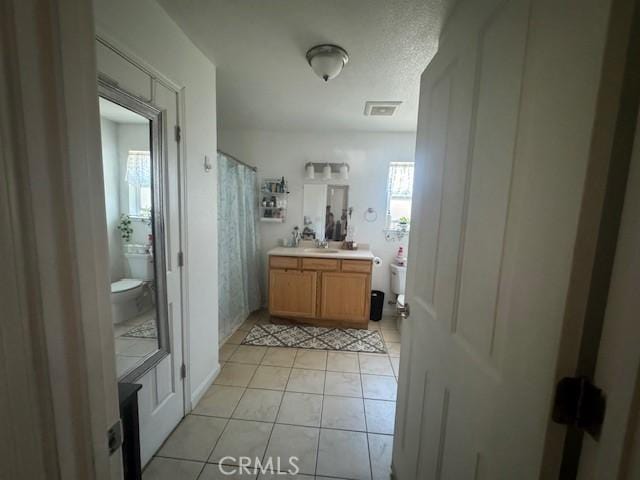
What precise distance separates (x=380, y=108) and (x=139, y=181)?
212 cm

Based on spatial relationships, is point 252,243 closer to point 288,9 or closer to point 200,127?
point 200,127

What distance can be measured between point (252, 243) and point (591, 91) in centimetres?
314

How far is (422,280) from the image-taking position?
3.63 ft

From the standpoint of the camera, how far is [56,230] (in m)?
0.39

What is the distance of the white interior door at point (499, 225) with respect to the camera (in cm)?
44

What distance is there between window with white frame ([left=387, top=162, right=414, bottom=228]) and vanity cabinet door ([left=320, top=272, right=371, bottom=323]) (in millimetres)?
998

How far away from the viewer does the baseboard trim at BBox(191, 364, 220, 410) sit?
5.83 feet

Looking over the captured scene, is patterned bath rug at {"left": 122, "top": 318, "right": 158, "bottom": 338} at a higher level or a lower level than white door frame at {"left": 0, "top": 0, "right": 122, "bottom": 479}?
lower

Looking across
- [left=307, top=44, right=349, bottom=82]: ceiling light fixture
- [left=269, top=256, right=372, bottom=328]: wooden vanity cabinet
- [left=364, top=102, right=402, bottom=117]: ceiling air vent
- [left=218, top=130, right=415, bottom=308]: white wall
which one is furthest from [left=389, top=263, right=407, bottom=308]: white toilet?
[left=307, top=44, right=349, bottom=82]: ceiling light fixture

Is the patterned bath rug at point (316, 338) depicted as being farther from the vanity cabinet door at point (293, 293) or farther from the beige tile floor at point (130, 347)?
the beige tile floor at point (130, 347)

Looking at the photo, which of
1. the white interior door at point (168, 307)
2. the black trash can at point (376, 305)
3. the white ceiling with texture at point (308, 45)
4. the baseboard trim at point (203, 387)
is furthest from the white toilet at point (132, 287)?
the black trash can at point (376, 305)

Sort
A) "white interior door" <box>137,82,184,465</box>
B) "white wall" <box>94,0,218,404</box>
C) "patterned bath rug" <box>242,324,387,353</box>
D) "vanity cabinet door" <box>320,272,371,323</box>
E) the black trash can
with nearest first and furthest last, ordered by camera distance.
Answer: "white wall" <box>94,0,218,404</box>, "white interior door" <box>137,82,184,465</box>, "patterned bath rug" <box>242,324,387,353</box>, "vanity cabinet door" <box>320,272,371,323</box>, the black trash can

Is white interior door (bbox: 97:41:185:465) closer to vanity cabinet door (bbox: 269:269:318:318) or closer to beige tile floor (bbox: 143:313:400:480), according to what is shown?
beige tile floor (bbox: 143:313:400:480)

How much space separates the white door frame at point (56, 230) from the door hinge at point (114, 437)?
0.04 metres
